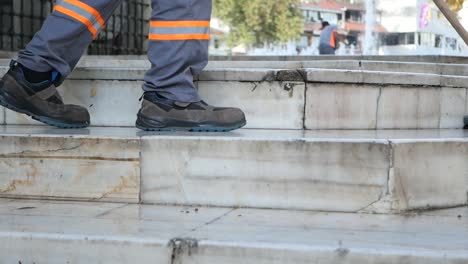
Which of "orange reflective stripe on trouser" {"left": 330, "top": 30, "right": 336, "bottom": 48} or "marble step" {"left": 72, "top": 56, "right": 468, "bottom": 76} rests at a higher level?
"orange reflective stripe on trouser" {"left": 330, "top": 30, "right": 336, "bottom": 48}

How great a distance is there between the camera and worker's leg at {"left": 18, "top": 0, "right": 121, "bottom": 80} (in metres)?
2.67

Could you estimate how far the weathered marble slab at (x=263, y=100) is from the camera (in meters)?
2.98

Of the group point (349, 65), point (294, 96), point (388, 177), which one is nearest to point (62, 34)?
point (294, 96)

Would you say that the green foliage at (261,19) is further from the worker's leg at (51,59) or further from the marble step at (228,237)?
the marble step at (228,237)

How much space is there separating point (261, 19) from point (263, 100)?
30.6 m

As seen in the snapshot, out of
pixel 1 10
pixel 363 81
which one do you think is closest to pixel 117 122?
pixel 363 81

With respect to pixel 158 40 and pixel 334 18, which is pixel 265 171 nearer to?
pixel 158 40

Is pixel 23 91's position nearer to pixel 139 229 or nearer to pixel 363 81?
pixel 139 229

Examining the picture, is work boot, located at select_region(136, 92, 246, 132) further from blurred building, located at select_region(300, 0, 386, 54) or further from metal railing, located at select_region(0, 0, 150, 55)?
blurred building, located at select_region(300, 0, 386, 54)

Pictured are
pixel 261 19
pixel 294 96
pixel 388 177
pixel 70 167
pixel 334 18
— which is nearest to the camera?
pixel 388 177

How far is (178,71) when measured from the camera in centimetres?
265

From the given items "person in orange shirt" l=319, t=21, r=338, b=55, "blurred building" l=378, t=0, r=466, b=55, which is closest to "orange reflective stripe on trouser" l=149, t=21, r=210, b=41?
"person in orange shirt" l=319, t=21, r=338, b=55

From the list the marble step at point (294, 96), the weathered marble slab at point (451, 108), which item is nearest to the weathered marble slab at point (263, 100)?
the marble step at point (294, 96)

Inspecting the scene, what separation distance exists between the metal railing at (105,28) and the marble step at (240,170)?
4046 mm
